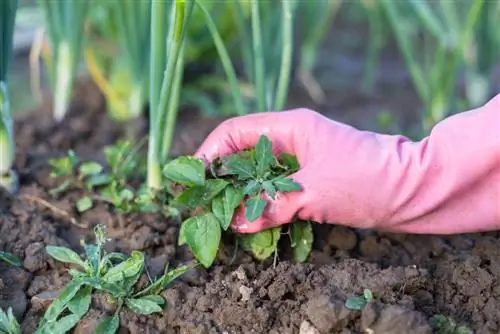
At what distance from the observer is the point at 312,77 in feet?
9.17

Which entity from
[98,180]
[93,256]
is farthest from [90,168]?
[93,256]

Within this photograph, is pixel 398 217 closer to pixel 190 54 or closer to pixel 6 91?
pixel 6 91

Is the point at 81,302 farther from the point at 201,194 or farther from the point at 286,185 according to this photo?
the point at 286,185

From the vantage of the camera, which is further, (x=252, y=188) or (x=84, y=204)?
(x=84, y=204)

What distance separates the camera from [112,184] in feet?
4.84

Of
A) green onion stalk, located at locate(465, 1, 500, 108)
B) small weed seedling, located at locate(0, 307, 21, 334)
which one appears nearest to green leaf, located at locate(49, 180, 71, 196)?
small weed seedling, located at locate(0, 307, 21, 334)

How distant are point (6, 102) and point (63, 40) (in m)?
0.51

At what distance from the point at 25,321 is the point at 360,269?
1.68ft

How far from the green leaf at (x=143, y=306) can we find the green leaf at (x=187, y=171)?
200 millimetres

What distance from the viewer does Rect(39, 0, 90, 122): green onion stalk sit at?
6.03 feet

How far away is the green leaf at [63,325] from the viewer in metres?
1.15

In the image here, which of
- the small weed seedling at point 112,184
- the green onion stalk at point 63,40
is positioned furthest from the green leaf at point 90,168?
the green onion stalk at point 63,40

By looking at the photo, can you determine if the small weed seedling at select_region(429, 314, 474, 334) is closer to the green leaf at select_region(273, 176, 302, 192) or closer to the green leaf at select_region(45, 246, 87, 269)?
the green leaf at select_region(273, 176, 302, 192)

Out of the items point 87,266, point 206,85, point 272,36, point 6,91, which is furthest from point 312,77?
point 87,266
